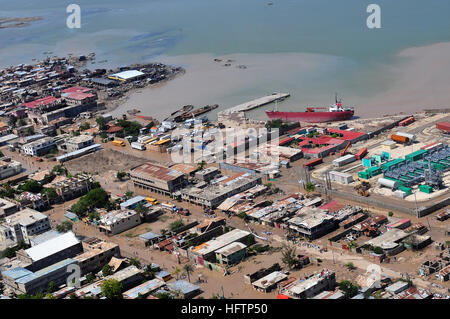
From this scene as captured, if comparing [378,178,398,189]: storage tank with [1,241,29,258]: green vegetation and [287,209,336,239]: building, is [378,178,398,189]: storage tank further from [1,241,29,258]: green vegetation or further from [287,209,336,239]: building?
[1,241,29,258]: green vegetation

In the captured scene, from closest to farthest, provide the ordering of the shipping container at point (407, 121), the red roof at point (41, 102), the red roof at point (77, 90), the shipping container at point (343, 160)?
the shipping container at point (343, 160), the shipping container at point (407, 121), the red roof at point (41, 102), the red roof at point (77, 90)

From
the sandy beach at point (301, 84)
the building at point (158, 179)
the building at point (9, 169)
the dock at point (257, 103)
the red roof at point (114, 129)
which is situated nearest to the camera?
the building at point (158, 179)

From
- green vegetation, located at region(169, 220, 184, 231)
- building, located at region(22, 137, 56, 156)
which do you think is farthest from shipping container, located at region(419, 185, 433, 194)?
building, located at region(22, 137, 56, 156)

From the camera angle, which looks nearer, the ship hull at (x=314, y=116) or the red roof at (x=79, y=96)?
the ship hull at (x=314, y=116)

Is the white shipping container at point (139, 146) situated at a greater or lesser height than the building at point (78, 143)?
lesser

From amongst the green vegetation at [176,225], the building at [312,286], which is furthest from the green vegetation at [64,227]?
the building at [312,286]

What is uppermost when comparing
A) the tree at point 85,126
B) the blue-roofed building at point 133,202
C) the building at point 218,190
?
the tree at point 85,126

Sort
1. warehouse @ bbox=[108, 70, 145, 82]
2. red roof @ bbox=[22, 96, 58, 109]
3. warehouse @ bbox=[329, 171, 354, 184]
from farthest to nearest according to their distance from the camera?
warehouse @ bbox=[108, 70, 145, 82], red roof @ bbox=[22, 96, 58, 109], warehouse @ bbox=[329, 171, 354, 184]

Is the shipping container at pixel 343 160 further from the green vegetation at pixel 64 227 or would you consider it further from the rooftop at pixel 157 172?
the green vegetation at pixel 64 227
